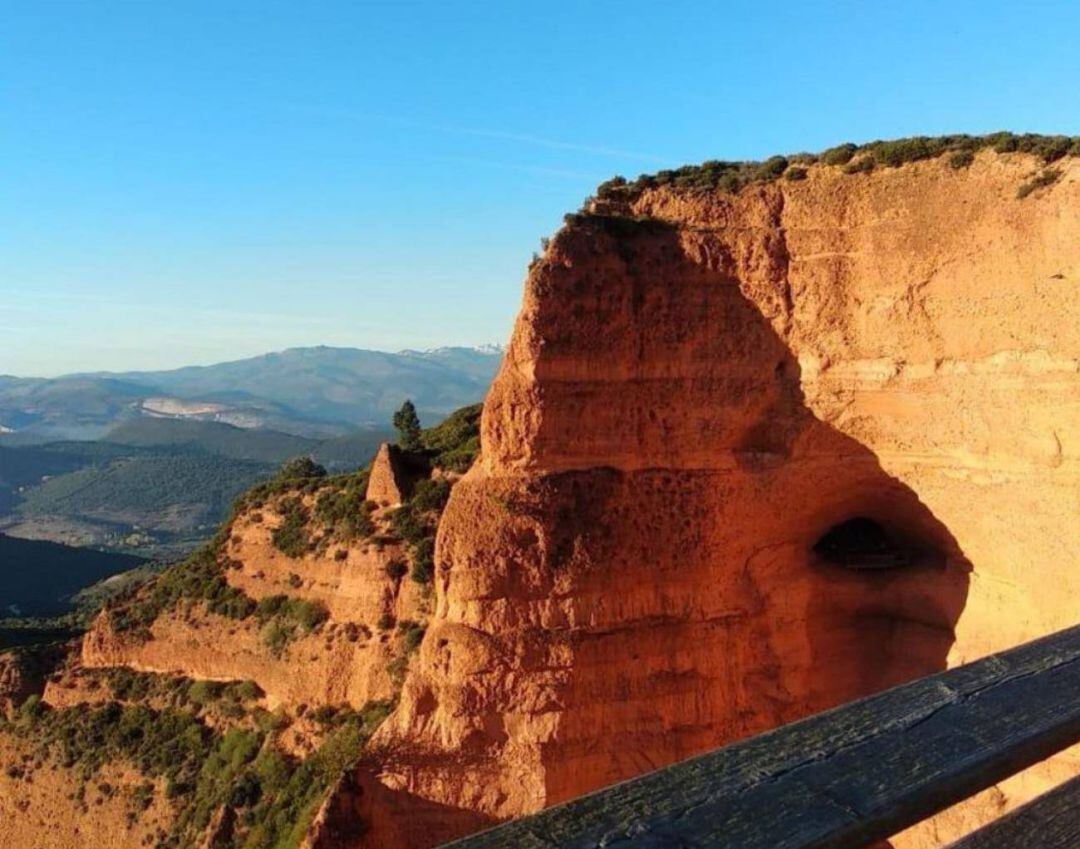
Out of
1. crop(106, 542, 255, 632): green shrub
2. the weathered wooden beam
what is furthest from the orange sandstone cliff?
the weathered wooden beam

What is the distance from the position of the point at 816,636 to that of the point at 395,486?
475 inches

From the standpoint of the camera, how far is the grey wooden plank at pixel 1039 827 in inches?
94.9

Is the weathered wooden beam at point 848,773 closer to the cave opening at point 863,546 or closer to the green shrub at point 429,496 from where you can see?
the cave opening at point 863,546

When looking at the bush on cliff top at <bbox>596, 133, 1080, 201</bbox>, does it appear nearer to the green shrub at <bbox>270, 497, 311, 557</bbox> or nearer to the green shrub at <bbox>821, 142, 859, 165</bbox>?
the green shrub at <bbox>821, 142, 859, 165</bbox>

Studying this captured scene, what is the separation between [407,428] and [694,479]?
71.3 feet

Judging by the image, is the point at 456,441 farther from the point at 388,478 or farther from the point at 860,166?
the point at 860,166

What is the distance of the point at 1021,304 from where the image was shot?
16.5 m

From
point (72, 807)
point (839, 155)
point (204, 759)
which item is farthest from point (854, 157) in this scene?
point (72, 807)

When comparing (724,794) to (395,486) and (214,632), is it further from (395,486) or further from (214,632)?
(214,632)

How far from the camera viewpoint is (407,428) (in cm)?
3897

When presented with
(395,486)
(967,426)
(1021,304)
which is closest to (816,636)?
(967,426)

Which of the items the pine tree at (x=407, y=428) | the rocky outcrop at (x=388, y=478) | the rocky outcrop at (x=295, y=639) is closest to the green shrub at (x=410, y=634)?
the rocky outcrop at (x=295, y=639)

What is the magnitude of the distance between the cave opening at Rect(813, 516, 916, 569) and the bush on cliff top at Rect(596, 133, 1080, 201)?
7731mm

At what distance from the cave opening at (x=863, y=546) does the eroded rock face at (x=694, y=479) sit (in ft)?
3.27
